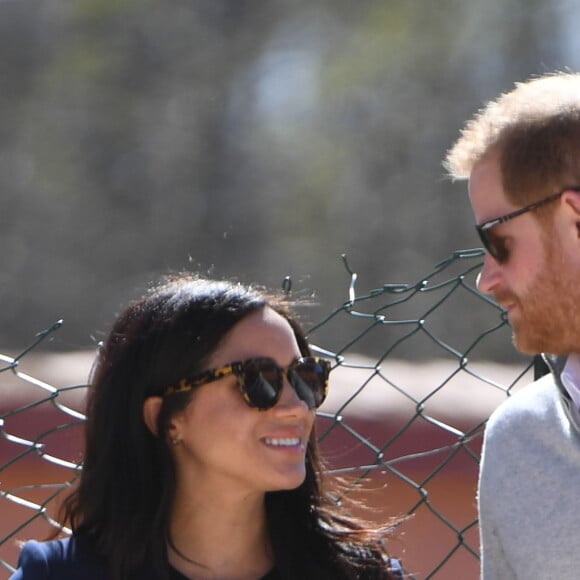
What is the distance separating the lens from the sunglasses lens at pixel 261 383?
2373 millimetres

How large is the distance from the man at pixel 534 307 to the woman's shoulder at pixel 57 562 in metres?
0.72

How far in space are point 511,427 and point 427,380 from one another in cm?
251

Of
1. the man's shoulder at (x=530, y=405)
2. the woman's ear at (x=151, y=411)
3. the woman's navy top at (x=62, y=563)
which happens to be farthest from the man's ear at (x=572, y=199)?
the woman's navy top at (x=62, y=563)

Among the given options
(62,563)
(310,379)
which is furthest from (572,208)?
(62,563)

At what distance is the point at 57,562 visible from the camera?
2.31m

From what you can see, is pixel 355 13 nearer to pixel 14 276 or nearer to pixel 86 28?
pixel 86 28

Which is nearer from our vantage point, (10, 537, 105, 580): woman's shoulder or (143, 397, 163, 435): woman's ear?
(10, 537, 105, 580): woman's shoulder

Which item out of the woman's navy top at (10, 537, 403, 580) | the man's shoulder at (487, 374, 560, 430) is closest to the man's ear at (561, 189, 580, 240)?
the man's shoulder at (487, 374, 560, 430)

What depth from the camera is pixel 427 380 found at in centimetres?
486

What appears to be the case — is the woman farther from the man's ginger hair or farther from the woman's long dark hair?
the man's ginger hair

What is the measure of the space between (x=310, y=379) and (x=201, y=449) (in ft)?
0.80

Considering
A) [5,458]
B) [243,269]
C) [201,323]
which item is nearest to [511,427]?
[201,323]

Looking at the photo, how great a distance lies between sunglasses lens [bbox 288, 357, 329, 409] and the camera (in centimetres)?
Result: 242

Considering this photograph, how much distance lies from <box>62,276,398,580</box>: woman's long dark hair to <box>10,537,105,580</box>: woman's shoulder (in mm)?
35
